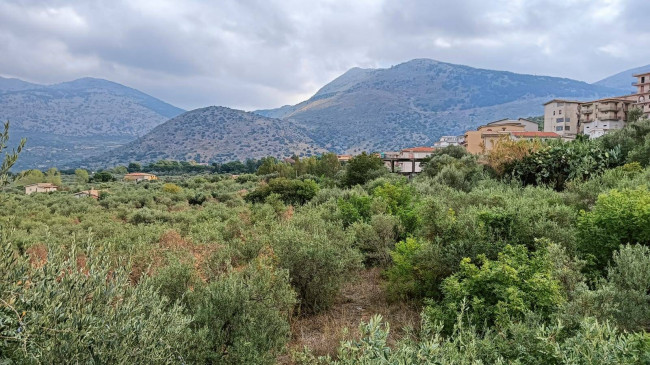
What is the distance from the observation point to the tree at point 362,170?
3133 centimetres

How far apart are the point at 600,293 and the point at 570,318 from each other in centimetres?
52

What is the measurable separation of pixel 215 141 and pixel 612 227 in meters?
161

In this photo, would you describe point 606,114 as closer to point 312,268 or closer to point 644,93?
point 644,93

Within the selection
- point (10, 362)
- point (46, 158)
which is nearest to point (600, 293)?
point (10, 362)

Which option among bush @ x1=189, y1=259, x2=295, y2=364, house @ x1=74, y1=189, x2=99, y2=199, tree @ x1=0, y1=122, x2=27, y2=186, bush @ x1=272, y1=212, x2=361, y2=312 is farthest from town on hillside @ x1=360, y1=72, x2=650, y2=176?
tree @ x1=0, y1=122, x2=27, y2=186

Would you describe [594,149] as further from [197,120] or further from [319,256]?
[197,120]

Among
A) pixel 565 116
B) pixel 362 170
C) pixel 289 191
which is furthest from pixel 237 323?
pixel 565 116

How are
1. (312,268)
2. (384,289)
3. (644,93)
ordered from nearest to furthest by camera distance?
(312,268) → (384,289) → (644,93)

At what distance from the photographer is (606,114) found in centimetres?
6047

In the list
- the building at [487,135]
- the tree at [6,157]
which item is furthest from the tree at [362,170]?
the tree at [6,157]

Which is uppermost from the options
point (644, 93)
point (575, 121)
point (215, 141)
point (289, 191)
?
point (644, 93)

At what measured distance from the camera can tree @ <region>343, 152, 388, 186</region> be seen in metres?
31.3

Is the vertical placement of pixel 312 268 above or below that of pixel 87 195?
above

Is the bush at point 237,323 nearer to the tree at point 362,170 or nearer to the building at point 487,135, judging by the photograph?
the tree at point 362,170
